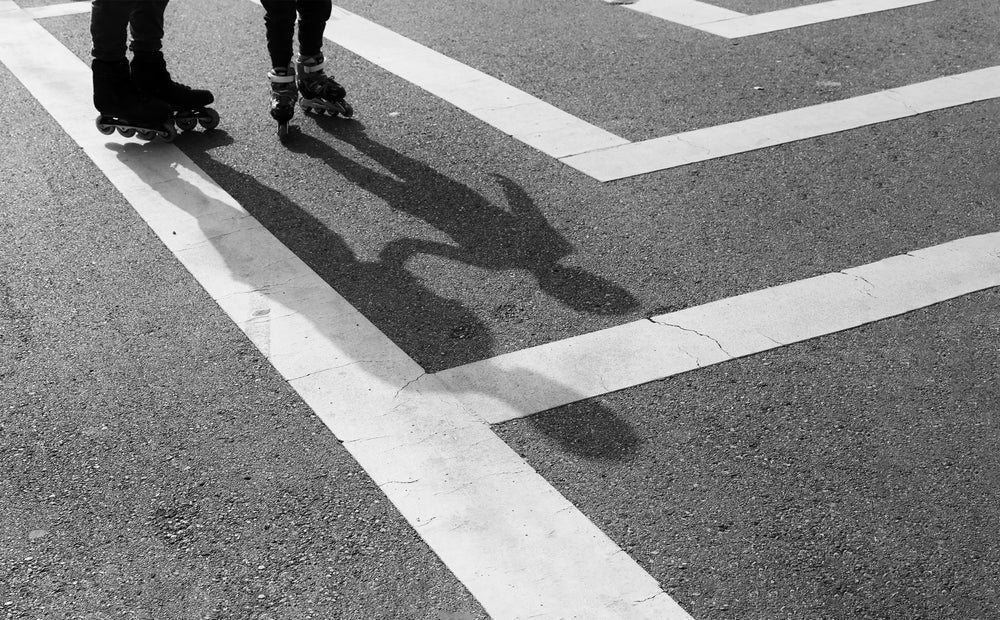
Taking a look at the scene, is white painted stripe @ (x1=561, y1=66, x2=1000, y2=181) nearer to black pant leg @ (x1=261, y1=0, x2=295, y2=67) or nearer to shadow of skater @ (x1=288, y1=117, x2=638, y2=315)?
shadow of skater @ (x1=288, y1=117, x2=638, y2=315)

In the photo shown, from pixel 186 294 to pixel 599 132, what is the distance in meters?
2.81

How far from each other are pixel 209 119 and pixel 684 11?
438 cm

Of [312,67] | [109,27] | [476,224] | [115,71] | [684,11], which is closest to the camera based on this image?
[476,224]

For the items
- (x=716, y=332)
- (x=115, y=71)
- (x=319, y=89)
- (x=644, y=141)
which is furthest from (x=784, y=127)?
(x=115, y=71)

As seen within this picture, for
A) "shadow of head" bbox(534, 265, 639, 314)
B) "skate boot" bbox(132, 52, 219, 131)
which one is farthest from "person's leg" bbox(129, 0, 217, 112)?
"shadow of head" bbox(534, 265, 639, 314)

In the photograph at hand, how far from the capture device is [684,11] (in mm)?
8844

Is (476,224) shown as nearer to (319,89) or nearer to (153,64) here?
(319,89)

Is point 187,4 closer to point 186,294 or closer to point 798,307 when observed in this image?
point 186,294

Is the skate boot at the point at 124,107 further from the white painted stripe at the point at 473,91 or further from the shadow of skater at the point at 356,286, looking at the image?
the white painted stripe at the point at 473,91

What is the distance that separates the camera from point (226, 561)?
3074mm

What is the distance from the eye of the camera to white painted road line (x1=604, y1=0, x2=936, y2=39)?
27.3ft

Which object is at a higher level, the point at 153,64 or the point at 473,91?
the point at 153,64

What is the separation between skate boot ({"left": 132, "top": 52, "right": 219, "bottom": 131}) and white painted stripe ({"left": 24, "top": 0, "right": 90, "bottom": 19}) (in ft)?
10.6

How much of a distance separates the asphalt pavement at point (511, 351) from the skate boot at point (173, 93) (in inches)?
5.7
